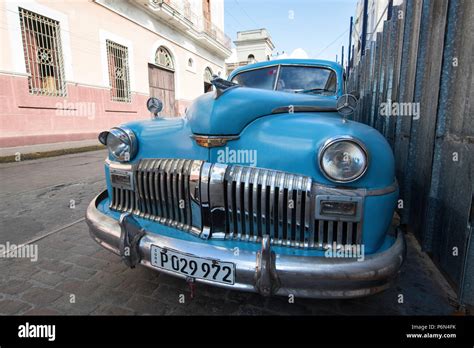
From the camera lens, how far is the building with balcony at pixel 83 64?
7387mm

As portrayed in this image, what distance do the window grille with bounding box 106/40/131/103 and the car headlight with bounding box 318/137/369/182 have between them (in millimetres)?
11239

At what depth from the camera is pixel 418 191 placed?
8.96 ft

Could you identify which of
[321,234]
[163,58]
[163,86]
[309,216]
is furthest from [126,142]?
[163,58]

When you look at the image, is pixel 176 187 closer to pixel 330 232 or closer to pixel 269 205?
pixel 269 205

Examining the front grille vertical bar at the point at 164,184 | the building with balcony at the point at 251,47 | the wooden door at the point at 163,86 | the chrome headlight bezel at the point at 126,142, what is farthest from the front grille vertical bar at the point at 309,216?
the building with balcony at the point at 251,47

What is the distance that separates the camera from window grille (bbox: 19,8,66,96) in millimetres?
7648

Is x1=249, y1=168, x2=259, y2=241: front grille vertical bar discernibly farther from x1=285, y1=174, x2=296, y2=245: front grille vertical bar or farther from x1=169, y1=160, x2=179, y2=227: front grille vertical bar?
x1=169, y1=160, x2=179, y2=227: front grille vertical bar

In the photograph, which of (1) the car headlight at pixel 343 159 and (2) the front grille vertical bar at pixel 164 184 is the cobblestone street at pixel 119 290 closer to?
(2) the front grille vertical bar at pixel 164 184

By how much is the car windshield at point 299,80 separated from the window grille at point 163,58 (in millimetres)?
12253

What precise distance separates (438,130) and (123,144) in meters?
2.59

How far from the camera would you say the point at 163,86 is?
1459cm

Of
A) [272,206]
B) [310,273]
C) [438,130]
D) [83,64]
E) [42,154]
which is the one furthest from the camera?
[83,64]
